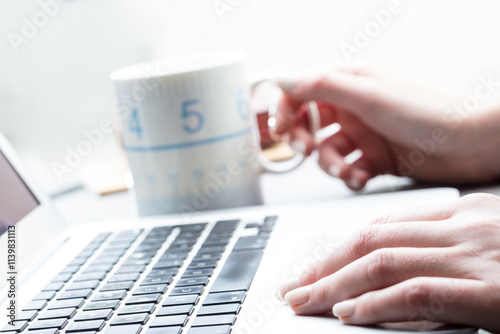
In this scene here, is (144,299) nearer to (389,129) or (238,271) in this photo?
(238,271)

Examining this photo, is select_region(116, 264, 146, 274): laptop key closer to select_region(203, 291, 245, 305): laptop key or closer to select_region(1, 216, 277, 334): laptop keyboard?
select_region(1, 216, 277, 334): laptop keyboard

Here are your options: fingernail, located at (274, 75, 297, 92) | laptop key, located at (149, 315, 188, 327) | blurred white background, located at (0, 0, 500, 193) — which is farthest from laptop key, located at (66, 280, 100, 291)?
blurred white background, located at (0, 0, 500, 193)

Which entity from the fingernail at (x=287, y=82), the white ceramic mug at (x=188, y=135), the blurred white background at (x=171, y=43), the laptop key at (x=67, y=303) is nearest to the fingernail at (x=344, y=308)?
the laptop key at (x=67, y=303)

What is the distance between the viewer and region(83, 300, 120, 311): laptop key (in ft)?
1.52

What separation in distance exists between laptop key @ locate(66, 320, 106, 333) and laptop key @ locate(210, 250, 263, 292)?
0.08 metres

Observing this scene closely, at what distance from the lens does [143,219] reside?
0.69 meters

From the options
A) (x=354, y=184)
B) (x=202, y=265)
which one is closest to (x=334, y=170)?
(x=354, y=184)

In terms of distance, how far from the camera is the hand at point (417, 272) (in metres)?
0.38

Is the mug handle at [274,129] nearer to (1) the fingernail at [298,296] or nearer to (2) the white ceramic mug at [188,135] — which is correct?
(2) the white ceramic mug at [188,135]

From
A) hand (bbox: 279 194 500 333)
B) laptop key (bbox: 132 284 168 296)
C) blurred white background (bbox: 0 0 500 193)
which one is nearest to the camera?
hand (bbox: 279 194 500 333)

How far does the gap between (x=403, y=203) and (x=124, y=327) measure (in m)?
0.34

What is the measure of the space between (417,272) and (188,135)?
0.34 metres

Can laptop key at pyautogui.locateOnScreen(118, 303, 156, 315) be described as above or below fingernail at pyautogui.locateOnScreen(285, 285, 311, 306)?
above

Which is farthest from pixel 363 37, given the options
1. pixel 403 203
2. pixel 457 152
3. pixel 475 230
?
pixel 475 230
